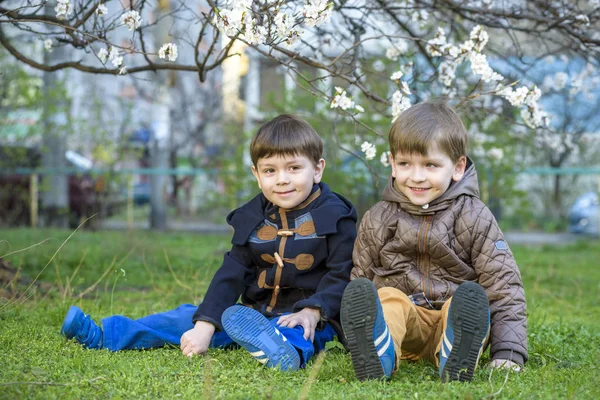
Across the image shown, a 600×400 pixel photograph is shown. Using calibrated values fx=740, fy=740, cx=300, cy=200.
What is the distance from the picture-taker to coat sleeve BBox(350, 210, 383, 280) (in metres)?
3.09

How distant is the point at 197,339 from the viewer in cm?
307

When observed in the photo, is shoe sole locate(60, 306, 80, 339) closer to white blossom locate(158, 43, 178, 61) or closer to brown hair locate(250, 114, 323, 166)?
brown hair locate(250, 114, 323, 166)

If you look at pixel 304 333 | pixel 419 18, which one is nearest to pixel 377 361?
pixel 304 333

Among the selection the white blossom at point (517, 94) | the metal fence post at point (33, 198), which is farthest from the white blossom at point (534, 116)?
the metal fence post at point (33, 198)

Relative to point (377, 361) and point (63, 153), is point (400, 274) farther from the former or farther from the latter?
point (63, 153)

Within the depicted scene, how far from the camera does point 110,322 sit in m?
3.19

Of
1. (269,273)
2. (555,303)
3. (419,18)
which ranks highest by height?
(419,18)

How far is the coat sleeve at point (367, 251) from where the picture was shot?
309 cm

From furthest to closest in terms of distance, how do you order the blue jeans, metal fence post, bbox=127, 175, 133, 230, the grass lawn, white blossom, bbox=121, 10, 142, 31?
metal fence post, bbox=127, 175, 133, 230
white blossom, bbox=121, 10, 142, 31
the blue jeans
the grass lawn

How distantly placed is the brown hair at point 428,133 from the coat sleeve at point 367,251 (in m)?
0.33

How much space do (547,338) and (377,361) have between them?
129 cm

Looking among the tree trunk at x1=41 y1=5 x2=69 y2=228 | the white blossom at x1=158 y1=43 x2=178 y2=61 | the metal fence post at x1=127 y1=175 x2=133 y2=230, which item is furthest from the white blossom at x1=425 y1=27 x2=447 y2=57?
the metal fence post at x1=127 y1=175 x2=133 y2=230

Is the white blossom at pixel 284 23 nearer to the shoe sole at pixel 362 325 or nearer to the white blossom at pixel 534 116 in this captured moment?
the shoe sole at pixel 362 325

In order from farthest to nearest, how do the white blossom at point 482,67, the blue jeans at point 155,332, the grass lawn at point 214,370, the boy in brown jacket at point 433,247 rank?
the white blossom at point 482,67 → the blue jeans at point 155,332 → the boy in brown jacket at point 433,247 → the grass lawn at point 214,370
